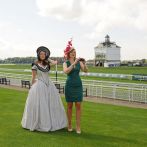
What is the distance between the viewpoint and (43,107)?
7352 millimetres

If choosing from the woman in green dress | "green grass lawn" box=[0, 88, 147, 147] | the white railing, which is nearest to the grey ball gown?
"green grass lawn" box=[0, 88, 147, 147]

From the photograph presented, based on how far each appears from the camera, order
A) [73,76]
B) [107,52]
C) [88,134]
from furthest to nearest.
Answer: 1. [107,52]
2. [88,134]
3. [73,76]

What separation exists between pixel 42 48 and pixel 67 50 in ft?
2.06

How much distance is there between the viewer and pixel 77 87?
718cm

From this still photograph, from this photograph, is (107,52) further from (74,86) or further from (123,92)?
(74,86)

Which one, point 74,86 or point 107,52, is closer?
point 74,86

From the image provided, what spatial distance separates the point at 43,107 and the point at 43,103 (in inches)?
3.4

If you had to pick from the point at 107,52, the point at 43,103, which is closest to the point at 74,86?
the point at 43,103

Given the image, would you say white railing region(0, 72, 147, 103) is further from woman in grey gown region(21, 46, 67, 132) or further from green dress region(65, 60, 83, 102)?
green dress region(65, 60, 83, 102)

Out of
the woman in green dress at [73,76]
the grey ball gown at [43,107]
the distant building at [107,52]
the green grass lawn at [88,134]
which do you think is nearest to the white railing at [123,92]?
the green grass lawn at [88,134]

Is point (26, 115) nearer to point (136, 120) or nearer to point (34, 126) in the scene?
point (34, 126)

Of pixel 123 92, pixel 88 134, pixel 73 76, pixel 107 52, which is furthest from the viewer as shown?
pixel 107 52

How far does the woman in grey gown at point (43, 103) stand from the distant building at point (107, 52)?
4681 inches

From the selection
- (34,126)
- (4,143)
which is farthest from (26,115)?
(4,143)
